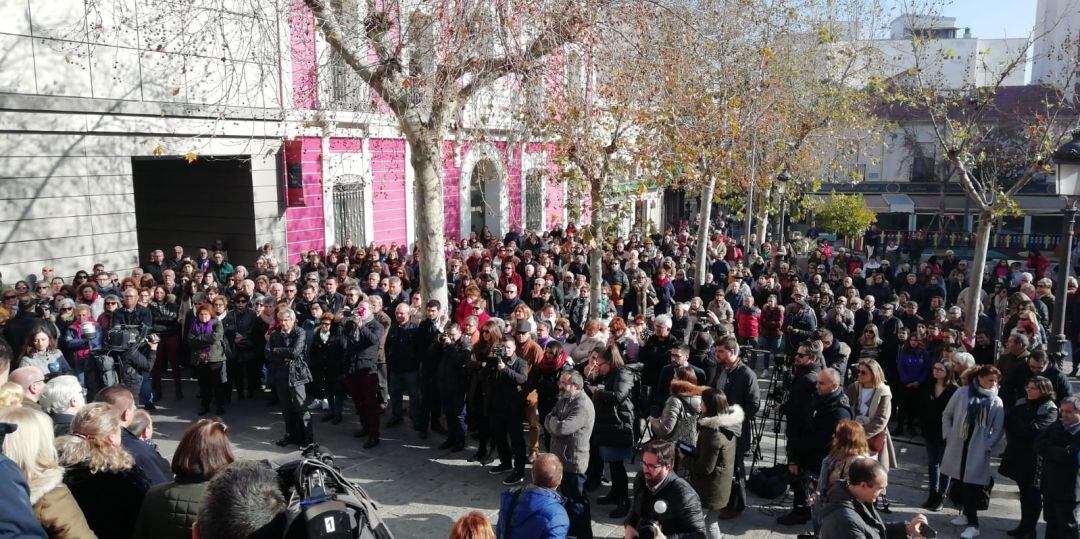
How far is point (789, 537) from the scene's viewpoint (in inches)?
261

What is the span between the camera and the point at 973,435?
677cm

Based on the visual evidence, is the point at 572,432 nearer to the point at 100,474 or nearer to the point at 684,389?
the point at 684,389

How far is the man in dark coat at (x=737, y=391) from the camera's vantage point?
22.8 feet

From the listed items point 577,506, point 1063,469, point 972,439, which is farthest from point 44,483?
point 972,439

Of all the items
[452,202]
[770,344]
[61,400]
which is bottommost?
[770,344]

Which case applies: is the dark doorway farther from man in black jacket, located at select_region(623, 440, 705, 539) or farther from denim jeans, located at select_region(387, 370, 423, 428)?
man in black jacket, located at select_region(623, 440, 705, 539)

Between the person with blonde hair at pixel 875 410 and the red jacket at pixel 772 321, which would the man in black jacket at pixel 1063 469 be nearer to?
the person with blonde hair at pixel 875 410

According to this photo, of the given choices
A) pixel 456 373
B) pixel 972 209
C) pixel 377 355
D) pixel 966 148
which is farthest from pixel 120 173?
pixel 972 209

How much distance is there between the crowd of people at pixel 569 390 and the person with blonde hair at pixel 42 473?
0.01m

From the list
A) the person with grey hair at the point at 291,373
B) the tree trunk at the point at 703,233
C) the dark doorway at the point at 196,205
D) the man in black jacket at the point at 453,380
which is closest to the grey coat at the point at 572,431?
the man in black jacket at the point at 453,380

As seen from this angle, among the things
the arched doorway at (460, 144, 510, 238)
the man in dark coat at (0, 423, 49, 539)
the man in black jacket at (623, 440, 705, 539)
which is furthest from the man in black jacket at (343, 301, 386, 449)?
the arched doorway at (460, 144, 510, 238)

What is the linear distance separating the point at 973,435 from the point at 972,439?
36mm

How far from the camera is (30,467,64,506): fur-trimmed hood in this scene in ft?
11.8

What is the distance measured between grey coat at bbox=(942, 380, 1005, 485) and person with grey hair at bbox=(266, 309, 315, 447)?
645 cm
